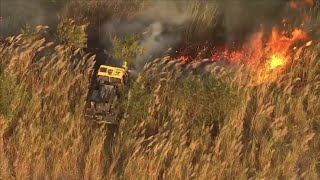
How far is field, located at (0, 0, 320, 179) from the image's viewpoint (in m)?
5.49

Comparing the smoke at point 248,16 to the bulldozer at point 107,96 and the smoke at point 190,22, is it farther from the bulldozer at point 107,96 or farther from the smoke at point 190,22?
the bulldozer at point 107,96

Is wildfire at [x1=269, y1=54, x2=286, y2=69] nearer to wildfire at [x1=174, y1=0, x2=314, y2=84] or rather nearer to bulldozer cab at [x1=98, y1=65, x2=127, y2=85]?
wildfire at [x1=174, y1=0, x2=314, y2=84]

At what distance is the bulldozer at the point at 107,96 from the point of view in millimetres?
6227

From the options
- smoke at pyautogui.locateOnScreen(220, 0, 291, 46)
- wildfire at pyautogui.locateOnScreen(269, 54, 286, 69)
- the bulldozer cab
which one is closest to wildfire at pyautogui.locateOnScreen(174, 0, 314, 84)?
wildfire at pyautogui.locateOnScreen(269, 54, 286, 69)

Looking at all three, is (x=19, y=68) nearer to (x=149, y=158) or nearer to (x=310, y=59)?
(x=149, y=158)

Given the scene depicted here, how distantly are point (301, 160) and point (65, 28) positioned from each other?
426 cm

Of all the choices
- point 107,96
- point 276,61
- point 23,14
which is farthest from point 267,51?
point 23,14

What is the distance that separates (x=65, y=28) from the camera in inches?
313

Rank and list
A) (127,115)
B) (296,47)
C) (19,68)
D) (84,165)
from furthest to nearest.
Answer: (296,47)
(19,68)
(127,115)
(84,165)

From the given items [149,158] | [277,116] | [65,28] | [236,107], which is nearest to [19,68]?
[65,28]

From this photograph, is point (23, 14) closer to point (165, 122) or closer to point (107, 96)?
point (107, 96)

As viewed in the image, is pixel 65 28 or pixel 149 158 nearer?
pixel 149 158

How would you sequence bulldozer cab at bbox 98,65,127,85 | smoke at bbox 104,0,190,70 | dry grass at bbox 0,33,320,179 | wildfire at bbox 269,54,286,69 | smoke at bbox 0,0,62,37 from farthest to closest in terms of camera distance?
smoke at bbox 0,0,62,37
smoke at bbox 104,0,190,70
wildfire at bbox 269,54,286,69
bulldozer cab at bbox 98,65,127,85
dry grass at bbox 0,33,320,179

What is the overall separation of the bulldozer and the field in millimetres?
137
